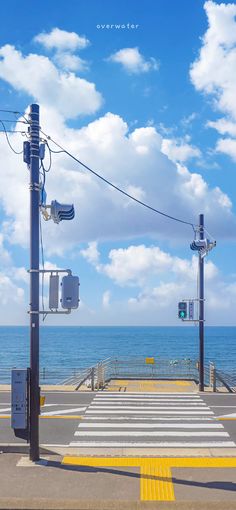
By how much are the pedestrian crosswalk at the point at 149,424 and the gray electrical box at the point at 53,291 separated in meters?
4.04

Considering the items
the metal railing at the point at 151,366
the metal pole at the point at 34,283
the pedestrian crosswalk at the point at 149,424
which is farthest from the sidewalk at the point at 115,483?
the metal railing at the point at 151,366

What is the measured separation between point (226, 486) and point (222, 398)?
10.8m

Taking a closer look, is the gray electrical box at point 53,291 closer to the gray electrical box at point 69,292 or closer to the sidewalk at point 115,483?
the gray electrical box at point 69,292

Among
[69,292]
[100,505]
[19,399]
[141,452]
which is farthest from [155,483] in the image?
[69,292]

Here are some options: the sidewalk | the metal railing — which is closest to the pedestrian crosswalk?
the sidewalk

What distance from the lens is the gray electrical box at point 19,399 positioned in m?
10.4

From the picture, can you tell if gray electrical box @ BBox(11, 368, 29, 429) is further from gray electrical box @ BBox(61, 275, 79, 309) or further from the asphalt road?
the asphalt road

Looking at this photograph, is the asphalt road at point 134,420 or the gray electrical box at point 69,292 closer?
the gray electrical box at point 69,292

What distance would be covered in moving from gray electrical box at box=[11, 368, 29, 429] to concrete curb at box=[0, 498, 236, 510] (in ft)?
7.82

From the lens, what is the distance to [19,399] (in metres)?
10.5

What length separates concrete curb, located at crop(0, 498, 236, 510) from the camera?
25.8ft

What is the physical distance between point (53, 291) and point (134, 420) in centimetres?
662

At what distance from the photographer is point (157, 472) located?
9797 millimetres

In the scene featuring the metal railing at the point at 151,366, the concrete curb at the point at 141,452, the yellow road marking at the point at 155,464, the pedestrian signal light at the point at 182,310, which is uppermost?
the pedestrian signal light at the point at 182,310
